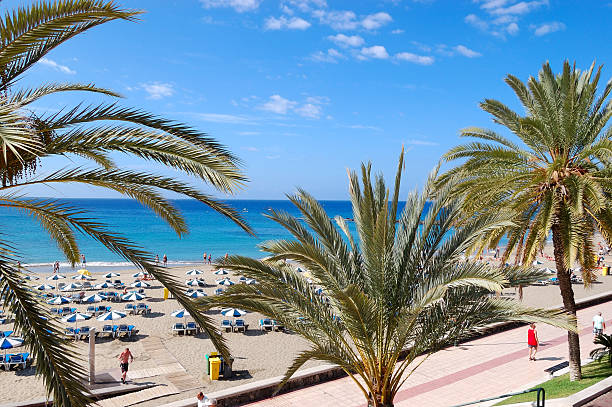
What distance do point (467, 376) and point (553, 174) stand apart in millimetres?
6832

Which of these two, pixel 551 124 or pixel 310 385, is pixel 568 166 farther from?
pixel 310 385

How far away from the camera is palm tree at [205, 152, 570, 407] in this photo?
771 centimetres

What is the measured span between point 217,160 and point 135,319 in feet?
73.2

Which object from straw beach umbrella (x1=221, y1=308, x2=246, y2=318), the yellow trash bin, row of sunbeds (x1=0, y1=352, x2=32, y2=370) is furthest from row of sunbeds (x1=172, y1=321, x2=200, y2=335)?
the yellow trash bin

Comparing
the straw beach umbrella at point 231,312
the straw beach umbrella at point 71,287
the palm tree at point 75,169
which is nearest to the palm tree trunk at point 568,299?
the palm tree at point 75,169

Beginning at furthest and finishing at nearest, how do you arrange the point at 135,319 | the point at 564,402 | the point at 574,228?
the point at 135,319 → the point at 574,228 → the point at 564,402

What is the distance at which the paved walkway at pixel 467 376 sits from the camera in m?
12.3

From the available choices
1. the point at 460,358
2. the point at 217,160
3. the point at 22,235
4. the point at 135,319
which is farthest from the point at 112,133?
the point at 22,235

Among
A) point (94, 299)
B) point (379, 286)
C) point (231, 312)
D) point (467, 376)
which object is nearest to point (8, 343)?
point (231, 312)

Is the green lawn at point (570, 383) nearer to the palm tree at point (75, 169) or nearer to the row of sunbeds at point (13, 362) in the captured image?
the palm tree at point (75, 169)

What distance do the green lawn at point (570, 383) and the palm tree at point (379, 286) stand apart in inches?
181

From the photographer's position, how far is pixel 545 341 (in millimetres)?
17984

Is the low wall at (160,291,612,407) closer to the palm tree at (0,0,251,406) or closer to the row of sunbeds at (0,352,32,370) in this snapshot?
the palm tree at (0,0,251,406)

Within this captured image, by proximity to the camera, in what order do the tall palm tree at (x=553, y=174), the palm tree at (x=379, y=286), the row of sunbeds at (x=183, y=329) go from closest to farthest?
the palm tree at (x=379, y=286) → the tall palm tree at (x=553, y=174) → the row of sunbeds at (x=183, y=329)
